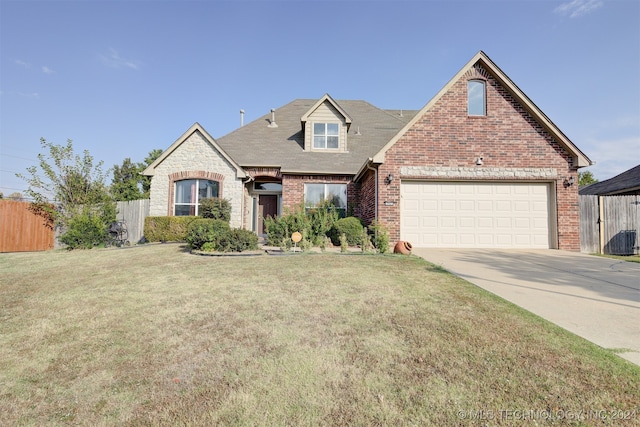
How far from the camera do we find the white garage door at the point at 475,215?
10633 millimetres

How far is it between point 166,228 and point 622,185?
76.7 ft

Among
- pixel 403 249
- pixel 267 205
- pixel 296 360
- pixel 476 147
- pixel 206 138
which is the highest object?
pixel 206 138

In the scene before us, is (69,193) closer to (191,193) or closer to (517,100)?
(191,193)

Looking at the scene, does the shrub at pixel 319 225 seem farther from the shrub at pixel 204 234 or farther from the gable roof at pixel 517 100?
the shrub at pixel 204 234

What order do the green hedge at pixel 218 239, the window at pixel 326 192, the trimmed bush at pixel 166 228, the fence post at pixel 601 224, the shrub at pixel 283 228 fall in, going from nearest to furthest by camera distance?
the green hedge at pixel 218 239, the fence post at pixel 601 224, the shrub at pixel 283 228, the trimmed bush at pixel 166 228, the window at pixel 326 192

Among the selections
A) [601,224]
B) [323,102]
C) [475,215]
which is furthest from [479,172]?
[323,102]

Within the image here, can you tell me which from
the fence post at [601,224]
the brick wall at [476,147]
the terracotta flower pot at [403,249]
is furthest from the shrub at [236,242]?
the fence post at [601,224]

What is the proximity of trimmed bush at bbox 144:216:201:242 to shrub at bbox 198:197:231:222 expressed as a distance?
1.83ft

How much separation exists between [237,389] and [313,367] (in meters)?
0.67

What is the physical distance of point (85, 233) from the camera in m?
11.8

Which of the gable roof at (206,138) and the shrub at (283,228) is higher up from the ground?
the gable roof at (206,138)

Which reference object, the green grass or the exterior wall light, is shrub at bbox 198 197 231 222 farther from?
the green grass

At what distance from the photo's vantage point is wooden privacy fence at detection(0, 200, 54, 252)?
12562 millimetres

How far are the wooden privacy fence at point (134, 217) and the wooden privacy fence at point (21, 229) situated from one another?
332 centimetres
